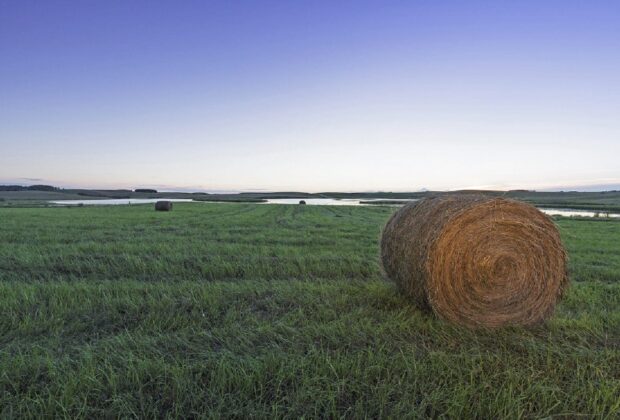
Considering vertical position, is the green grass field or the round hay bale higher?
the round hay bale

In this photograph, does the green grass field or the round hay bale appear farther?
the round hay bale

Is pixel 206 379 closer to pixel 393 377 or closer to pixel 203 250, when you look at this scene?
pixel 393 377

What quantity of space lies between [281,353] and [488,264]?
3.41 metres

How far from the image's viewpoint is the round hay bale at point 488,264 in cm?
507

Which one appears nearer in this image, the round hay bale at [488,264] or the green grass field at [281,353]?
the green grass field at [281,353]

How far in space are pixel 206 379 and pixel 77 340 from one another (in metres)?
1.97

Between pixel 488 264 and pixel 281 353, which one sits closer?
pixel 281 353

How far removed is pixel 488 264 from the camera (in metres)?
5.25

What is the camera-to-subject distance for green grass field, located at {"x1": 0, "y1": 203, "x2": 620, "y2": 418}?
2951mm

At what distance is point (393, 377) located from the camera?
338 cm

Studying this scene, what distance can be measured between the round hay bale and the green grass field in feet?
1.13

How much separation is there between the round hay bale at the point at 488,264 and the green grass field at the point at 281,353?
0.35m

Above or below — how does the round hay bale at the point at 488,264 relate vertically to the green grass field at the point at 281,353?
above

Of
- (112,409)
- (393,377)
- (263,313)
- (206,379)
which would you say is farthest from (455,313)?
(112,409)
